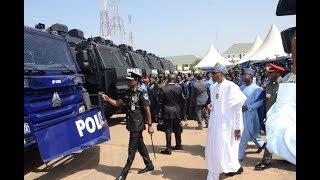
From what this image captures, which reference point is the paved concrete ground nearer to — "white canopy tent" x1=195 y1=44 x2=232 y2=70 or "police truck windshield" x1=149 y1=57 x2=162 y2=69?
"police truck windshield" x1=149 y1=57 x2=162 y2=69

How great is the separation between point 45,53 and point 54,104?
1183 mm

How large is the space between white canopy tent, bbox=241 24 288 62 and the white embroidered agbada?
1831 centimetres

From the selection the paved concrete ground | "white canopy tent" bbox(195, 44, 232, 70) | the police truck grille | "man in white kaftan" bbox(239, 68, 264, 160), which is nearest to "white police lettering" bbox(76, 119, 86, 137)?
the police truck grille

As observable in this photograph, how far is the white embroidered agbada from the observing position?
5.97 meters

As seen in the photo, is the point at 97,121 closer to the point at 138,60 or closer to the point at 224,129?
the point at 224,129

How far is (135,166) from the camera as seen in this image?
7.54 meters

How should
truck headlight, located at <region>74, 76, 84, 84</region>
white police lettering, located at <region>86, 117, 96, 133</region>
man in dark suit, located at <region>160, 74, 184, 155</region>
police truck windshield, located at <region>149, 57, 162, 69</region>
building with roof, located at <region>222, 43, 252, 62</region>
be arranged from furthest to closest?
building with roof, located at <region>222, 43, 252, 62</region> < police truck windshield, located at <region>149, 57, 162, 69</region> < man in dark suit, located at <region>160, 74, 184, 155</region> < truck headlight, located at <region>74, 76, 84, 84</region> < white police lettering, located at <region>86, 117, 96, 133</region>

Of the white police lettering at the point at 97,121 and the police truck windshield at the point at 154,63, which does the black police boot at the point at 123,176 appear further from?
the police truck windshield at the point at 154,63

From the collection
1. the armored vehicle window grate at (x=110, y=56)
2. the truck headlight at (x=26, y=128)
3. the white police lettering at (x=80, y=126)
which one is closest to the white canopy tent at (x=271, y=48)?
the armored vehicle window grate at (x=110, y=56)
